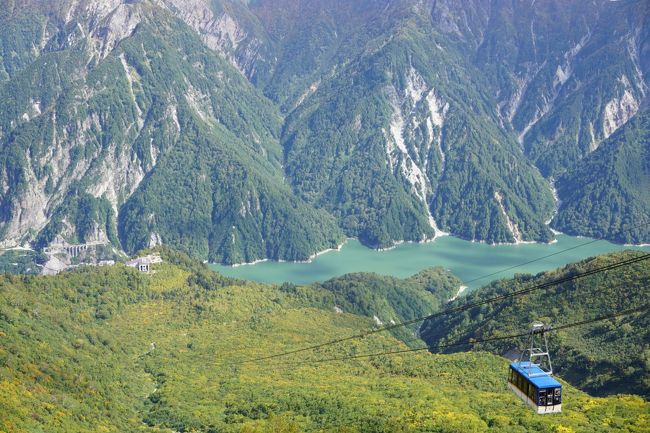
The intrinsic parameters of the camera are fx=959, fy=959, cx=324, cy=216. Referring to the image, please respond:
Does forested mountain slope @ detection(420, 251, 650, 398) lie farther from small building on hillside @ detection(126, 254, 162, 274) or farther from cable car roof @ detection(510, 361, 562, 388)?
small building on hillside @ detection(126, 254, 162, 274)

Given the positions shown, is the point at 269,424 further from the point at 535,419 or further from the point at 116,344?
the point at 116,344

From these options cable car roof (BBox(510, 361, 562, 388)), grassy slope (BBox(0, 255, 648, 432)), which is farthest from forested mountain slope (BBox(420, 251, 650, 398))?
cable car roof (BBox(510, 361, 562, 388))

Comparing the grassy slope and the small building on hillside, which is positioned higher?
the small building on hillside

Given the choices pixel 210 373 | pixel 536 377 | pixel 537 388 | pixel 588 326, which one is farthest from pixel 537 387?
pixel 588 326

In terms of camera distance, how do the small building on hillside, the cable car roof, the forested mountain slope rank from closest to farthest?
the cable car roof → the forested mountain slope → the small building on hillside

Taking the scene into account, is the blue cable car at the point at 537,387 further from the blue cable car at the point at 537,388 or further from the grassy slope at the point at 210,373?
the grassy slope at the point at 210,373

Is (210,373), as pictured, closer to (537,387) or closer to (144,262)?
(144,262)
